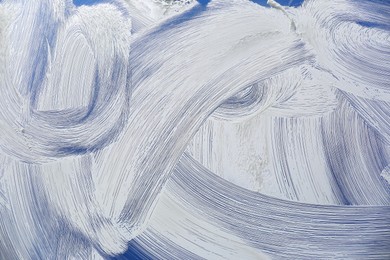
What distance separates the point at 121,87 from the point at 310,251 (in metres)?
0.44

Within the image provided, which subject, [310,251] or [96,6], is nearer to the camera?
[310,251]

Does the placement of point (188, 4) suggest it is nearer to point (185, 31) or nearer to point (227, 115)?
point (185, 31)

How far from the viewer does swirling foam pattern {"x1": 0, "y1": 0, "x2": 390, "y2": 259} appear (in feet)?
2.26

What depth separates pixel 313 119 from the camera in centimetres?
71

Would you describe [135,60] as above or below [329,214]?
above

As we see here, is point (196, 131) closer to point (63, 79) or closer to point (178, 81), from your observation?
point (178, 81)

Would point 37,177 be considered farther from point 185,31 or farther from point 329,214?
point 329,214

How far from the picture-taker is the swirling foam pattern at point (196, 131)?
69cm

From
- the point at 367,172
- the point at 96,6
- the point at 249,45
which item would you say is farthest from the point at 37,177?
the point at 367,172

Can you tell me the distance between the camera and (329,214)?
27.0 inches

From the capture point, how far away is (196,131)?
2.35 ft

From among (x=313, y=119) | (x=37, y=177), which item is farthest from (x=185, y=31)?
(x=37, y=177)


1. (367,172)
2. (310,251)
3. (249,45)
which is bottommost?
(310,251)

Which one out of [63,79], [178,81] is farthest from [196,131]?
[63,79]
